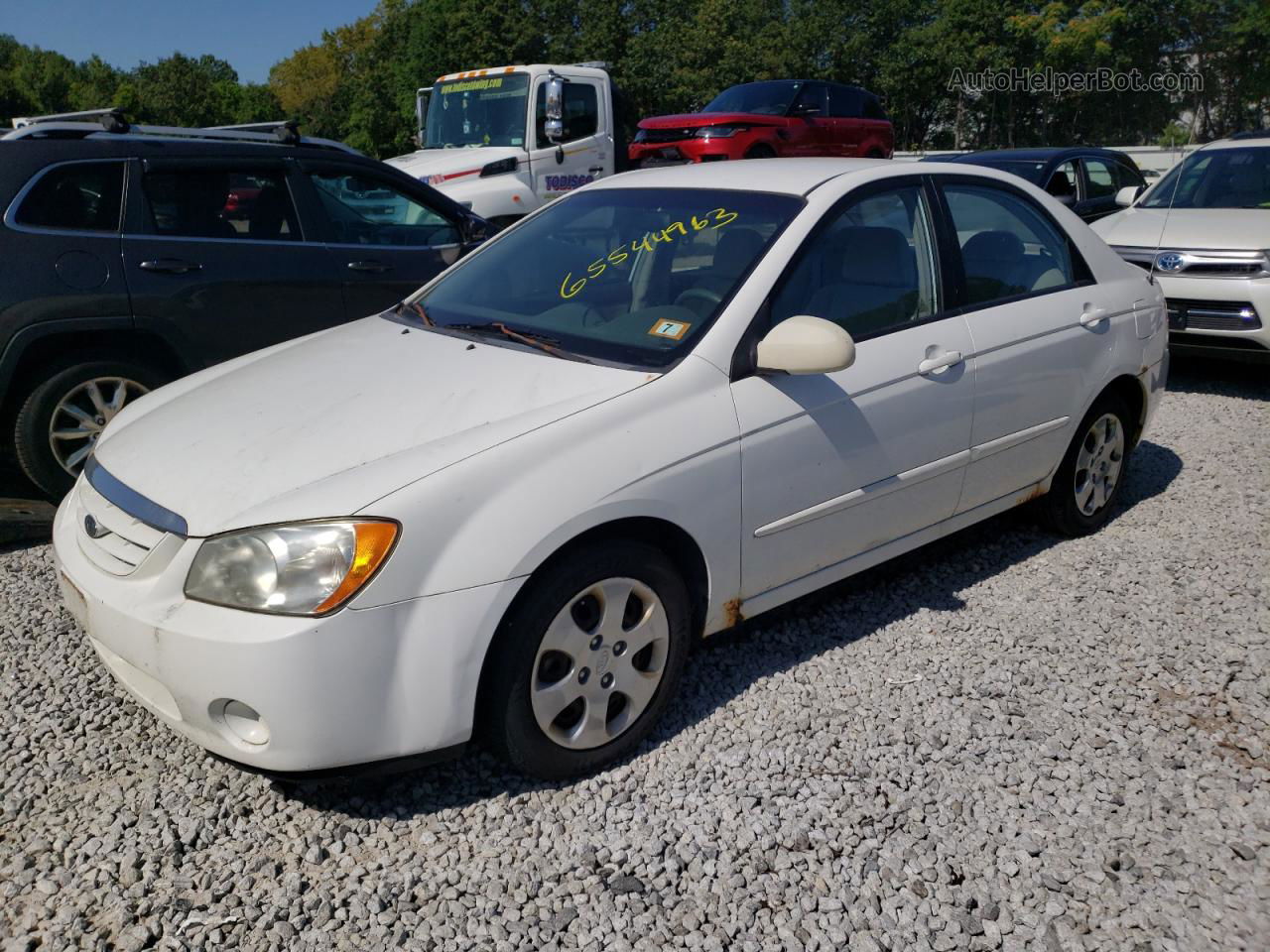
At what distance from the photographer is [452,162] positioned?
1222 centimetres

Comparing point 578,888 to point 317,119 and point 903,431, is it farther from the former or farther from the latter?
point 317,119

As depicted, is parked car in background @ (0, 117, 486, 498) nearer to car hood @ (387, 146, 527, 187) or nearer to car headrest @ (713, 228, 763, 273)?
car headrest @ (713, 228, 763, 273)

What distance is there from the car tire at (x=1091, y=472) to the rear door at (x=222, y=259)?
3.68 metres

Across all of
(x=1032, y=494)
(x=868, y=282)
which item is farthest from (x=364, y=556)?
(x=1032, y=494)

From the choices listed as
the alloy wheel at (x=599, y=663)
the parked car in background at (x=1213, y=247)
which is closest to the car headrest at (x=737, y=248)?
the alloy wheel at (x=599, y=663)

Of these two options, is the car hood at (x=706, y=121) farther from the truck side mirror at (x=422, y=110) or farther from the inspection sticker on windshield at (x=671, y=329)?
the inspection sticker on windshield at (x=671, y=329)

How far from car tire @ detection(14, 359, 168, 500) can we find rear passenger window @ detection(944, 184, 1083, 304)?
3722 millimetres

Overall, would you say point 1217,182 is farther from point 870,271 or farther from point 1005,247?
point 870,271

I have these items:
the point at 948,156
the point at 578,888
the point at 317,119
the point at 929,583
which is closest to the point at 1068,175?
the point at 948,156

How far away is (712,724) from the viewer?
3314mm

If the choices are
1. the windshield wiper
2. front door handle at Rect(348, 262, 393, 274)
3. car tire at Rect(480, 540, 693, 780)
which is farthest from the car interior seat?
front door handle at Rect(348, 262, 393, 274)

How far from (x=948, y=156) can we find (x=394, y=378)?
1123 centimetres

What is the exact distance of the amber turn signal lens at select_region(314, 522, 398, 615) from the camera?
2.47 metres

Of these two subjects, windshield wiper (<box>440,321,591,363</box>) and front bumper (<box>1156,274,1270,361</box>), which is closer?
windshield wiper (<box>440,321,591,363</box>)
